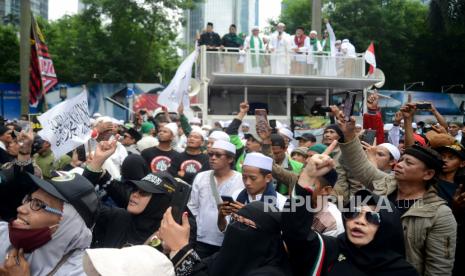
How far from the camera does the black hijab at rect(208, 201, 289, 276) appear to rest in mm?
2822

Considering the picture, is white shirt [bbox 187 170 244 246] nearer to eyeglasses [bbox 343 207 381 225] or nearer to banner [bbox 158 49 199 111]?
eyeglasses [bbox 343 207 381 225]

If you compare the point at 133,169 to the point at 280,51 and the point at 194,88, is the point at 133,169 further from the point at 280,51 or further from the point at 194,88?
the point at 194,88

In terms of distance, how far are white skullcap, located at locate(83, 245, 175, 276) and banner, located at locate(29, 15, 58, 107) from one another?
8.76m

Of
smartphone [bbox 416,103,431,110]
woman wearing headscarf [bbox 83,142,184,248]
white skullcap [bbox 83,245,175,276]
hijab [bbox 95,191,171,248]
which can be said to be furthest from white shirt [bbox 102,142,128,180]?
white skullcap [bbox 83,245,175,276]

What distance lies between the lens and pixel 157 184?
13.1 ft

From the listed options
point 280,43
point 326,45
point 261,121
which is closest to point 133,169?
point 261,121

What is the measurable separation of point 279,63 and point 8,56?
20572mm

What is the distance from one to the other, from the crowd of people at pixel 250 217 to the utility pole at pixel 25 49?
14.8 meters

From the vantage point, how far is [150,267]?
7.52 feet

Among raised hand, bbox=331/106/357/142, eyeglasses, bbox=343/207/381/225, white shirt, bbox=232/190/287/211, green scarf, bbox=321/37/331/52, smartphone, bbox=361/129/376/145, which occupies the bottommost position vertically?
white shirt, bbox=232/190/287/211

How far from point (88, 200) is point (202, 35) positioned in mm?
17739

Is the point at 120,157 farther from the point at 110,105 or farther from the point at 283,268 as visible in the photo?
the point at 110,105

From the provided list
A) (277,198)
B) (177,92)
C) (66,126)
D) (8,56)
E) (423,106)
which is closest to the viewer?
(277,198)

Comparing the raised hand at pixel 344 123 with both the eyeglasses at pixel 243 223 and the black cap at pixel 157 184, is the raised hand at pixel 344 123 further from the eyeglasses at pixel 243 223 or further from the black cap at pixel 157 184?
the eyeglasses at pixel 243 223
